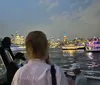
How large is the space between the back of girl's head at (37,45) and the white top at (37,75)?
0.04 m

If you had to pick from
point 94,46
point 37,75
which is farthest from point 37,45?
point 94,46

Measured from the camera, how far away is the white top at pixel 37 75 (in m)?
2.05

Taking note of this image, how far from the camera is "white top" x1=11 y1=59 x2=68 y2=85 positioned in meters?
2.05

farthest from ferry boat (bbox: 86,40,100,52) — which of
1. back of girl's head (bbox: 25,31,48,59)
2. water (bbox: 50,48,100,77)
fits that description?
back of girl's head (bbox: 25,31,48,59)

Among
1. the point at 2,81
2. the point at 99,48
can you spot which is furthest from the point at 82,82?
the point at 99,48

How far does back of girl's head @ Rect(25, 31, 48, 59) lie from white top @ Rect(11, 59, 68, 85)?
4 centimetres

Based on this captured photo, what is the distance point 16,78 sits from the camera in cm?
211

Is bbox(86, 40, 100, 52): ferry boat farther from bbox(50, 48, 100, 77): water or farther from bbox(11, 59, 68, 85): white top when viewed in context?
bbox(11, 59, 68, 85): white top

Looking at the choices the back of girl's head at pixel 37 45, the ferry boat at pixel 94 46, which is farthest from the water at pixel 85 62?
the back of girl's head at pixel 37 45

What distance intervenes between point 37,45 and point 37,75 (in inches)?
7.8

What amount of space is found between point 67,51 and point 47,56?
12140 cm

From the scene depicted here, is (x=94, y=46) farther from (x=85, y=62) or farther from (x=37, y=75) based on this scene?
(x=37, y=75)

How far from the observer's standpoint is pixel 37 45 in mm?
2115

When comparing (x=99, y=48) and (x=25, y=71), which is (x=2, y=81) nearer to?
(x=25, y=71)
